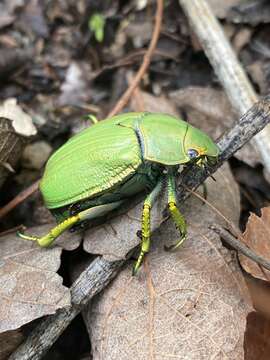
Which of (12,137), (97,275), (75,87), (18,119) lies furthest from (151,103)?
(97,275)

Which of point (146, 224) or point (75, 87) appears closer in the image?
point (146, 224)

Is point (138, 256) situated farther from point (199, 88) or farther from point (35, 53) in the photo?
point (35, 53)

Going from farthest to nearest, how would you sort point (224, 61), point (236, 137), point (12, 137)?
point (224, 61), point (12, 137), point (236, 137)

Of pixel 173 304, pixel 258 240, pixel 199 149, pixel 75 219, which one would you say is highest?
pixel 75 219

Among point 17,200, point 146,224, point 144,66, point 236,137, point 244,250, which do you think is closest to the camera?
point 244,250

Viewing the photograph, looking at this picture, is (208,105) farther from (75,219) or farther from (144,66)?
(75,219)

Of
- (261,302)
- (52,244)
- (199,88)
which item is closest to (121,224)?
(52,244)

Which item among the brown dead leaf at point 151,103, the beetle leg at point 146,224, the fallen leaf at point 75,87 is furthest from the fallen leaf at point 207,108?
the beetle leg at point 146,224

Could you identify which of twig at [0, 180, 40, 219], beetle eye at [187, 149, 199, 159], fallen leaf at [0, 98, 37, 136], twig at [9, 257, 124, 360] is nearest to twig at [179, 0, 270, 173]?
beetle eye at [187, 149, 199, 159]
